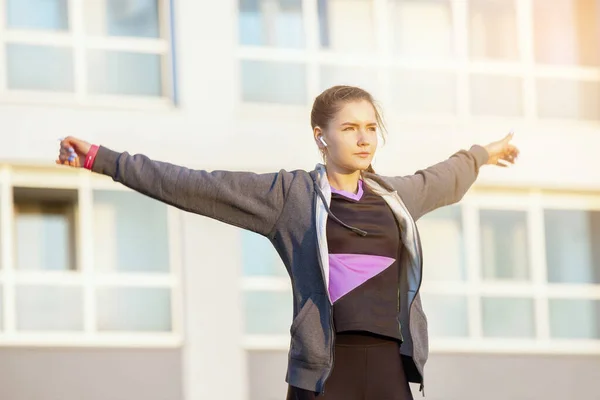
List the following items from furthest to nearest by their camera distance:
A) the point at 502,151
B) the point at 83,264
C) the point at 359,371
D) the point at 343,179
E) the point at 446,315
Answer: the point at 446,315
the point at 83,264
the point at 502,151
the point at 343,179
the point at 359,371

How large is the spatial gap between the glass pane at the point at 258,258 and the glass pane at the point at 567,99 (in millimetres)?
2418

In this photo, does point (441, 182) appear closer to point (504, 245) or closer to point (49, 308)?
point (49, 308)

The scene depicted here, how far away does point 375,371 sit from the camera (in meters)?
3.47

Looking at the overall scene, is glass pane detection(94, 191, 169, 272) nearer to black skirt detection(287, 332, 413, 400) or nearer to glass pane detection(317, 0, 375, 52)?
glass pane detection(317, 0, 375, 52)

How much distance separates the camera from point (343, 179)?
3682mm

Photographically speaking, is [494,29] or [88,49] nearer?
[88,49]

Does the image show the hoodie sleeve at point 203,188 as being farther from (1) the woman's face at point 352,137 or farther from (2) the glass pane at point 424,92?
(2) the glass pane at point 424,92

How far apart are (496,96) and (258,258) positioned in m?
2.29

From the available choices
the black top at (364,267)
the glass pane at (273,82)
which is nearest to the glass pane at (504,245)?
the glass pane at (273,82)

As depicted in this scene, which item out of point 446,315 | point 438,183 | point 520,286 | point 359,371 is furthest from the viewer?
point 520,286

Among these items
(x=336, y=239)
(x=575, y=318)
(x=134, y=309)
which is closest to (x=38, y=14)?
(x=134, y=309)

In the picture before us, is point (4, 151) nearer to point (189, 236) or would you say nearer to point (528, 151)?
point (189, 236)

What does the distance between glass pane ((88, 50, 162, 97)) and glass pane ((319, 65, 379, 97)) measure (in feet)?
4.02

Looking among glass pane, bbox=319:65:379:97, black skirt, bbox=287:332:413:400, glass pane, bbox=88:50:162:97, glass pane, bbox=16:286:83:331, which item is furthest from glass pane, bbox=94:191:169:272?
black skirt, bbox=287:332:413:400
